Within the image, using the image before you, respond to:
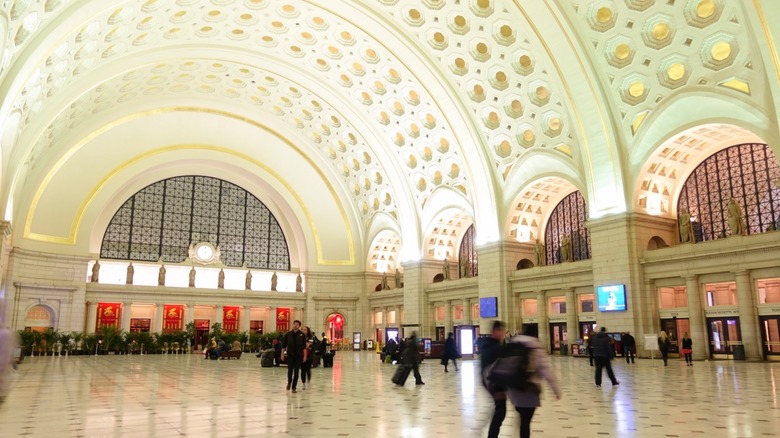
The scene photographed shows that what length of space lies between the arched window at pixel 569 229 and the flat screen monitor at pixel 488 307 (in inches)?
161

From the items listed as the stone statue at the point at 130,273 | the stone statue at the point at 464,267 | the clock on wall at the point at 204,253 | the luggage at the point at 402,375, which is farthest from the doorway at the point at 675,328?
the stone statue at the point at 130,273

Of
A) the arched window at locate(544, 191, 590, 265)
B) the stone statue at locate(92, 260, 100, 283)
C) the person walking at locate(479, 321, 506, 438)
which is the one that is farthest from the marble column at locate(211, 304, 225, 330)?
the person walking at locate(479, 321, 506, 438)

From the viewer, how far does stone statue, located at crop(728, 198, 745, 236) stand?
20594mm

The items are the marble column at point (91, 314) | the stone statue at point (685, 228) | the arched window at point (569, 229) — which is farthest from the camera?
the marble column at point (91, 314)

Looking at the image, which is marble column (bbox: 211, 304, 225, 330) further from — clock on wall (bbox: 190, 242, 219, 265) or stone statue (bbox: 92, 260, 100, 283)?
stone statue (bbox: 92, 260, 100, 283)

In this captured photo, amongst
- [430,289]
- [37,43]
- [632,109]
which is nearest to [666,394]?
[632,109]

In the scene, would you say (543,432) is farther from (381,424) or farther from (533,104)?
(533,104)

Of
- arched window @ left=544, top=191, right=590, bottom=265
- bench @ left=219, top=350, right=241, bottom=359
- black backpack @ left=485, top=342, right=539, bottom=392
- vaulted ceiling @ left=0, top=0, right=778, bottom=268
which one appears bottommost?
bench @ left=219, top=350, right=241, bottom=359

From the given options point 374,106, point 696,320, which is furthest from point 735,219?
point 374,106

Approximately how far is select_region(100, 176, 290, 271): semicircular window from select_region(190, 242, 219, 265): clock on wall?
1.13 ft

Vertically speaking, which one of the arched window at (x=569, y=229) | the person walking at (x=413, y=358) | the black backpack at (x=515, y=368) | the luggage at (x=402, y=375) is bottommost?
the luggage at (x=402, y=375)

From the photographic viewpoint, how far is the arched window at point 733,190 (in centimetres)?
2178

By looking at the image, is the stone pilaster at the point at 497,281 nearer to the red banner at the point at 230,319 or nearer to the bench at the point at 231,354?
the bench at the point at 231,354

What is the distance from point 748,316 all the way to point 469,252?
57.5 ft
